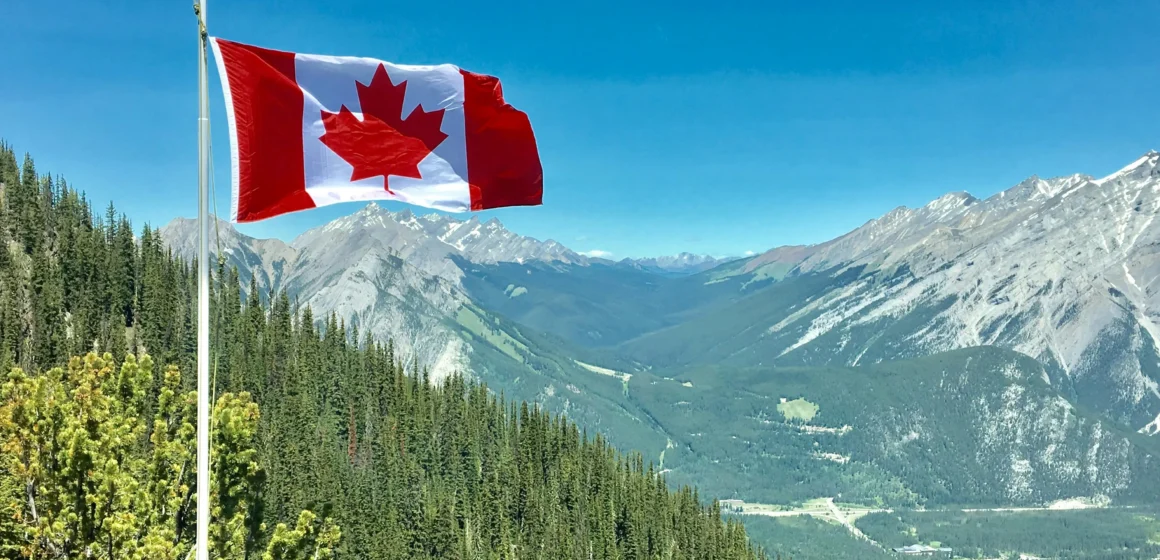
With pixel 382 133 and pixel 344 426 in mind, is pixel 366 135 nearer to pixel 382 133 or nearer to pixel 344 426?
pixel 382 133

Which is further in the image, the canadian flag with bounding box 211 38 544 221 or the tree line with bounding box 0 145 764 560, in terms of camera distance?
the tree line with bounding box 0 145 764 560

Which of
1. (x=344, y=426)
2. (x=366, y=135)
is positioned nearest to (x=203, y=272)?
(x=366, y=135)

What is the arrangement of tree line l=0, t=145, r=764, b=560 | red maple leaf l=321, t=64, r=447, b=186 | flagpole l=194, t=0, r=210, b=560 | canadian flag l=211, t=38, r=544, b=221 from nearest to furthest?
flagpole l=194, t=0, r=210, b=560 < canadian flag l=211, t=38, r=544, b=221 < red maple leaf l=321, t=64, r=447, b=186 < tree line l=0, t=145, r=764, b=560

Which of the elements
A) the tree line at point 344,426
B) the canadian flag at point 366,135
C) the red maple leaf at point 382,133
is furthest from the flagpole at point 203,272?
the tree line at point 344,426

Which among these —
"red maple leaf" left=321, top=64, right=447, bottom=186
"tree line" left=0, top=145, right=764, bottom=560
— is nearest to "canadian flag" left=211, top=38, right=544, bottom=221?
"red maple leaf" left=321, top=64, right=447, bottom=186

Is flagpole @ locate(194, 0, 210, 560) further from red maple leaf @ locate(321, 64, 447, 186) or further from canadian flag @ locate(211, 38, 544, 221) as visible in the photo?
red maple leaf @ locate(321, 64, 447, 186)

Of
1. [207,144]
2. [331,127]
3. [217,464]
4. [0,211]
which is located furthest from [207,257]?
[0,211]

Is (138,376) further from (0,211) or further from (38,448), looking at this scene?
(0,211)
